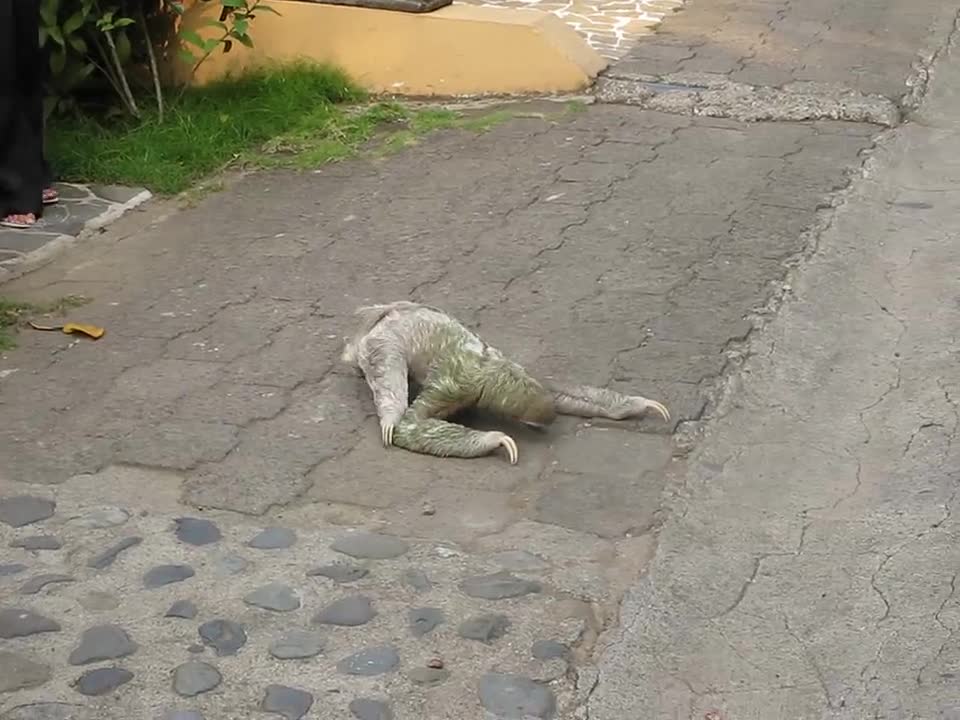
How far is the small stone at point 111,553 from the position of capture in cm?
391

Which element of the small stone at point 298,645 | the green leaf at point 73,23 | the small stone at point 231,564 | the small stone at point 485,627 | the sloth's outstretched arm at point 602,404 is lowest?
the small stone at point 231,564

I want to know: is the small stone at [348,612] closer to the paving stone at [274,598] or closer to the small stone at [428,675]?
the paving stone at [274,598]

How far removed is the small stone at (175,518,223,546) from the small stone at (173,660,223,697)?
554mm

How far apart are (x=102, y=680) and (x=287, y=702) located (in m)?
0.43

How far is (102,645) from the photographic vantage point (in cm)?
358

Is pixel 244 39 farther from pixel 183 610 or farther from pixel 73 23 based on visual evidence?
pixel 183 610

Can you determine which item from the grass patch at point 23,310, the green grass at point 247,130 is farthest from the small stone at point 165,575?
the green grass at point 247,130

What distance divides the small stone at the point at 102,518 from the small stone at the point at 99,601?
329mm

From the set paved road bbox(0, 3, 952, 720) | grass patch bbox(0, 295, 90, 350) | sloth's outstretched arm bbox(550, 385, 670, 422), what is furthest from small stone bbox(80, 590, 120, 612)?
grass patch bbox(0, 295, 90, 350)

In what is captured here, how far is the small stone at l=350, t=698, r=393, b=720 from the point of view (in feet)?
10.9

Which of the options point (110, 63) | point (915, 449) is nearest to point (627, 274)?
point (915, 449)

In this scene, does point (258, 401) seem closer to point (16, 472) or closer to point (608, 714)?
point (16, 472)

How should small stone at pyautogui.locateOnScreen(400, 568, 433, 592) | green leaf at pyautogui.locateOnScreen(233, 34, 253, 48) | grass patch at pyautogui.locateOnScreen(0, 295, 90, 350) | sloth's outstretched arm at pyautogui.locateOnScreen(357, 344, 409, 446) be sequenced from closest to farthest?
small stone at pyautogui.locateOnScreen(400, 568, 433, 592), sloth's outstretched arm at pyautogui.locateOnScreen(357, 344, 409, 446), grass patch at pyautogui.locateOnScreen(0, 295, 90, 350), green leaf at pyautogui.locateOnScreen(233, 34, 253, 48)

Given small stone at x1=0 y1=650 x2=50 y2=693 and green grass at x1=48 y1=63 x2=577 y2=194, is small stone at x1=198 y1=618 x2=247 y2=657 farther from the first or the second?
green grass at x1=48 y1=63 x2=577 y2=194
